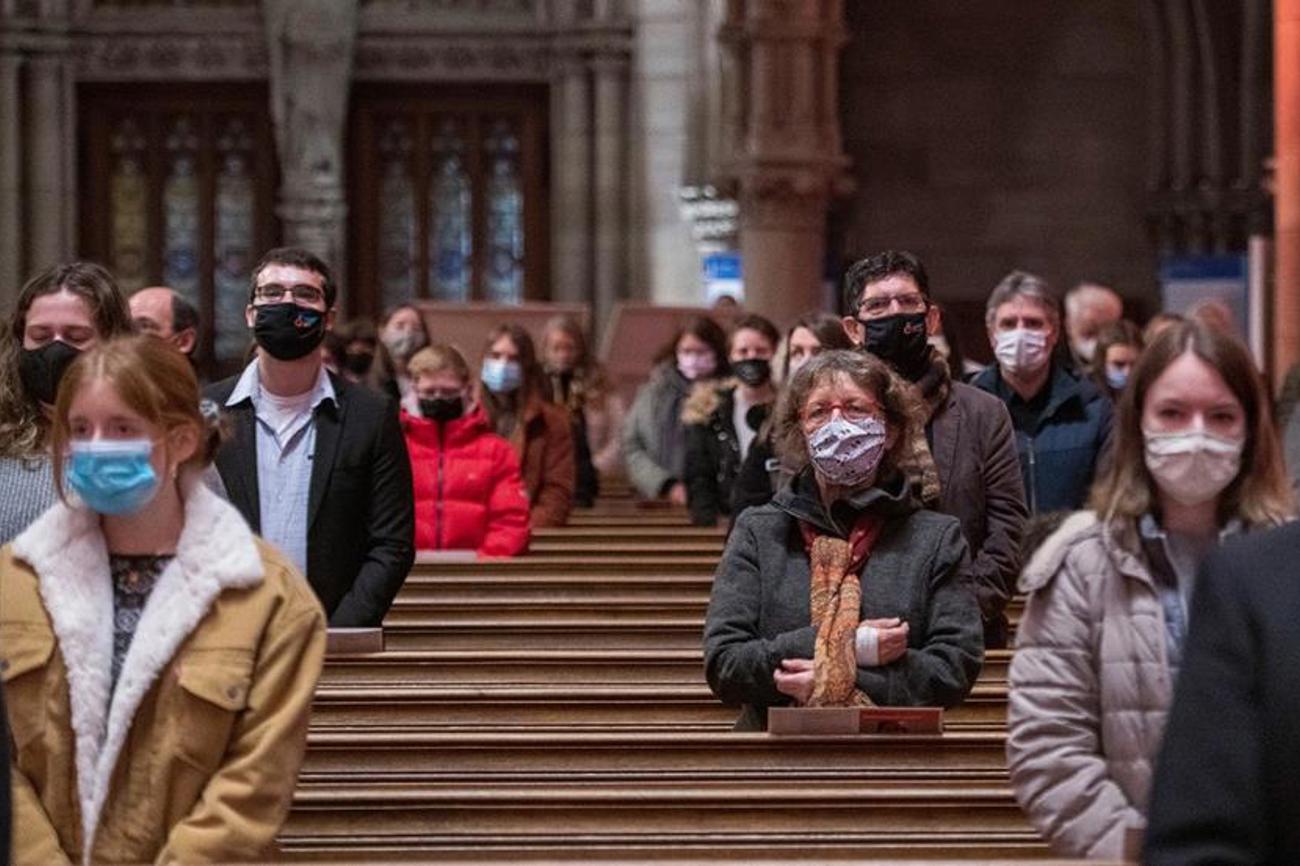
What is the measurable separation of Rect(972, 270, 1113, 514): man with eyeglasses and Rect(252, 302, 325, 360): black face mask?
2.19 metres

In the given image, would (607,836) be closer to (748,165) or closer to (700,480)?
(700,480)

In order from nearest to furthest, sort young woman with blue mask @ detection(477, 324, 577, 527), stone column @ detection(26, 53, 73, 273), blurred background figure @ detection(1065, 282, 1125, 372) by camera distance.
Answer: young woman with blue mask @ detection(477, 324, 577, 527) → blurred background figure @ detection(1065, 282, 1125, 372) → stone column @ detection(26, 53, 73, 273)

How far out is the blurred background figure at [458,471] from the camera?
34.3ft

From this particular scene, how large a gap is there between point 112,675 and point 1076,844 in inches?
56.0

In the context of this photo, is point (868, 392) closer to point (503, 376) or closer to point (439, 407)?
point (439, 407)

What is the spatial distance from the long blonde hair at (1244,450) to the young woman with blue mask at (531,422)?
7585 mm

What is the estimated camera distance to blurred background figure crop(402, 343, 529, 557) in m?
10.4

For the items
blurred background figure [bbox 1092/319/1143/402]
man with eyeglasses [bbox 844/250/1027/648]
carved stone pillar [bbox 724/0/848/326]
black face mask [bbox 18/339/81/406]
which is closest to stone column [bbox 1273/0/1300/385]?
blurred background figure [bbox 1092/319/1143/402]

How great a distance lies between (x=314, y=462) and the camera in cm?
761

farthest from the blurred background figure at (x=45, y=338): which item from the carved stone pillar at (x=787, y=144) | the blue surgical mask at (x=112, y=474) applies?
the carved stone pillar at (x=787, y=144)

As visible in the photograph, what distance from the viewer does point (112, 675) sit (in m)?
4.96

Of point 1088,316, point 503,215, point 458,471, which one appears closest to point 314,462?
point 458,471

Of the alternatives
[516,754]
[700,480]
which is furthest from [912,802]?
[700,480]

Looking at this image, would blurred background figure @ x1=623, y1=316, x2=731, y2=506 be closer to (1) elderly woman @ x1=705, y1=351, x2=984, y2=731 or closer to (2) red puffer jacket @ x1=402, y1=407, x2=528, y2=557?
(2) red puffer jacket @ x1=402, y1=407, x2=528, y2=557
